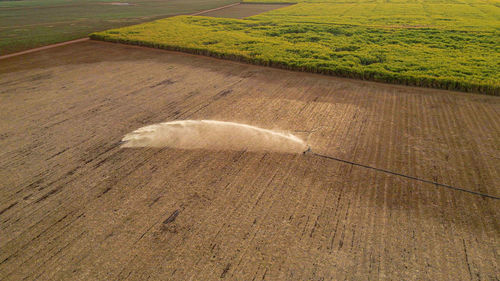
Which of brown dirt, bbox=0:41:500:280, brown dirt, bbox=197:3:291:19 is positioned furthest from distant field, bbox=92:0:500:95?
brown dirt, bbox=197:3:291:19

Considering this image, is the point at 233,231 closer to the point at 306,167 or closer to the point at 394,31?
the point at 306,167

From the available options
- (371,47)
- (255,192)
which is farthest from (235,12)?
(255,192)

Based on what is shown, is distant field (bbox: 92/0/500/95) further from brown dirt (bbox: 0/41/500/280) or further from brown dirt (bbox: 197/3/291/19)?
brown dirt (bbox: 197/3/291/19)

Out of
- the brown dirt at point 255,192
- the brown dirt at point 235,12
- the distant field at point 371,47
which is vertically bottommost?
the brown dirt at point 255,192

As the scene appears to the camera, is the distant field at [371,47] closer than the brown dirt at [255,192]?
No

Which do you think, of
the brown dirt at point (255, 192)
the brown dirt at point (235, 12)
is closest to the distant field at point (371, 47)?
the brown dirt at point (255, 192)

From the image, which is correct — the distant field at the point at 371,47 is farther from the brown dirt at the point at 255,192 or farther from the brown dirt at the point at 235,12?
the brown dirt at the point at 235,12

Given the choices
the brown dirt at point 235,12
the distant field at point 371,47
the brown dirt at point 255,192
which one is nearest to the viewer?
the brown dirt at point 255,192

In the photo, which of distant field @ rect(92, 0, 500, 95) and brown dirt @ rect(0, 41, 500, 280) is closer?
brown dirt @ rect(0, 41, 500, 280)
